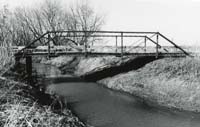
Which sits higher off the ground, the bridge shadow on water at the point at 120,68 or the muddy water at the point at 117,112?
the bridge shadow on water at the point at 120,68

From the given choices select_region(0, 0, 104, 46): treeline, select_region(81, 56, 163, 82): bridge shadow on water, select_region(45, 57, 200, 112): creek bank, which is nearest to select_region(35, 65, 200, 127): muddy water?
select_region(45, 57, 200, 112): creek bank

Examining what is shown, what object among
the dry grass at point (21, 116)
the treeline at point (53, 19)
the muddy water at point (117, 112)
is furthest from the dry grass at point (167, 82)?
the treeline at point (53, 19)

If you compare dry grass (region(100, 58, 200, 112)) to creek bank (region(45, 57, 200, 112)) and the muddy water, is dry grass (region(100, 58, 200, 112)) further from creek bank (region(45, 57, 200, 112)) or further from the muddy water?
the muddy water

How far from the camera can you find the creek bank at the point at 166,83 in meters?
14.7

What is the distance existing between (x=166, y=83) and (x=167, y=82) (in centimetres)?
10

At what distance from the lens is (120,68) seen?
2364 cm

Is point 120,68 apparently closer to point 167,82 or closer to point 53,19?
point 167,82

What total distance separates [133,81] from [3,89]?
12.6 metres

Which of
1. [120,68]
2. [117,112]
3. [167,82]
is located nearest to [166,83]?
[167,82]

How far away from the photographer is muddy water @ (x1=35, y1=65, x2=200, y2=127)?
38.2ft

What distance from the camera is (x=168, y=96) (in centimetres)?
1560

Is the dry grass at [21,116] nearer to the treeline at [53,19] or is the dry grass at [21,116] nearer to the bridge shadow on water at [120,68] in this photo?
the bridge shadow on water at [120,68]

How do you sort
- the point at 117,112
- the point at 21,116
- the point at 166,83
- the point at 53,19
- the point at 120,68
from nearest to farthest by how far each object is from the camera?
the point at 21,116 → the point at 117,112 → the point at 166,83 → the point at 120,68 → the point at 53,19

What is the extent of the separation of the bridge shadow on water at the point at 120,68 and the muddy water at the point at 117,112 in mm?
4861
